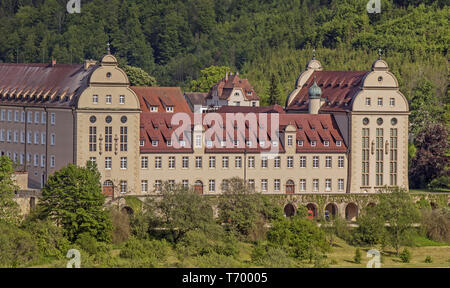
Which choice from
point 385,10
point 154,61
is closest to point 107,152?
point 385,10

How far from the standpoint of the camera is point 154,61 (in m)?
198

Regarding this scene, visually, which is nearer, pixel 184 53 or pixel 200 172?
pixel 200 172

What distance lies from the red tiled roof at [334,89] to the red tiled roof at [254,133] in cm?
201

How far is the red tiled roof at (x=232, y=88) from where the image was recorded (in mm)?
148250

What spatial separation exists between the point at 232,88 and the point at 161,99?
30676 millimetres

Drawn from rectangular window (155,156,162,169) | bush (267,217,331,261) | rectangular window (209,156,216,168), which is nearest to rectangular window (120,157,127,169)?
rectangular window (155,156,162,169)

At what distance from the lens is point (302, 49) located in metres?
171

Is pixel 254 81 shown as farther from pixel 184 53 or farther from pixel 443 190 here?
pixel 443 190

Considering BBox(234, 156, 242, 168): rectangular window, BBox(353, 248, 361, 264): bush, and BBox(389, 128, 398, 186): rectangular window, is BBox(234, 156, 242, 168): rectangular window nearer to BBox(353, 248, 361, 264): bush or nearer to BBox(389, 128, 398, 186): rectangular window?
BBox(389, 128, 398, 186): rectangular window

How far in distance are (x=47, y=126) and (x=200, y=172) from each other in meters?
12.0

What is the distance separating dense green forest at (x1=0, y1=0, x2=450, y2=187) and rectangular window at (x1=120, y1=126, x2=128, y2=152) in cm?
2575

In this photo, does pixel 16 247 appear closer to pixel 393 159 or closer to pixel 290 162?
pixel 290 162

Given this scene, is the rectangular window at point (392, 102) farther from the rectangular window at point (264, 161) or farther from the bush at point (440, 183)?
the rectangular window at point (264, 161)

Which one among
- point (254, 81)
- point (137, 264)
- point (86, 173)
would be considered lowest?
point (137, 264)
